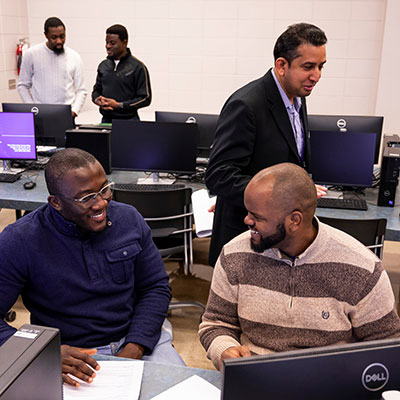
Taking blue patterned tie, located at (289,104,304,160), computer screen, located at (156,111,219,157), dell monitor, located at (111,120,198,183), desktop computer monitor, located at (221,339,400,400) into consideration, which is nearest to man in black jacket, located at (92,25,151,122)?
computer screen, located at (156,111,219,157)

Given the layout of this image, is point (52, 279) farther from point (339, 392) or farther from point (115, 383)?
point (339, 392)

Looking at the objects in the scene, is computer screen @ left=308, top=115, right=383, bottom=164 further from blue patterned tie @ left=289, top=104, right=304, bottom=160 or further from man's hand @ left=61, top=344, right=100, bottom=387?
man's hand @ left=61, top=344, right=100, bottom=387

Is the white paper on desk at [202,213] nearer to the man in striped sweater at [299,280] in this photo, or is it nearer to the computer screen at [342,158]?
the computer screen at [342,158]

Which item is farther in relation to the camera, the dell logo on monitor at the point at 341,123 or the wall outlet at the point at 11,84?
the wall outlet at the point at 11,84

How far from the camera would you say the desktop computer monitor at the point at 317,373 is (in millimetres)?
959

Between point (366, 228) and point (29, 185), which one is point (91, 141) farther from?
point (366, 228)

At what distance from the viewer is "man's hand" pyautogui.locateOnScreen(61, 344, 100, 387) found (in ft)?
4.90

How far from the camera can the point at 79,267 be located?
1.83m

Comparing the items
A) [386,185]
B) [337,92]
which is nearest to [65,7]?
[337,92]

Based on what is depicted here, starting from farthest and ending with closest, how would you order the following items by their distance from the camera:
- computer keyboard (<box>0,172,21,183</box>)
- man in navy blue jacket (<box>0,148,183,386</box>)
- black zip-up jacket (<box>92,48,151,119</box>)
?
black zip-up jacket (<box>92,48,151,119</box>), computer keyboard (<box>0,172,21,183</box>), man in navy blue jacket (<box>0,148,183,386</box>)

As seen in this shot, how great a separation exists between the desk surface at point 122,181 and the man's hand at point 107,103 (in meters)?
1.35

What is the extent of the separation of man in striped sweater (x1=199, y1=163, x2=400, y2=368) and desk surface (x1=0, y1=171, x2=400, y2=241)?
1.42m

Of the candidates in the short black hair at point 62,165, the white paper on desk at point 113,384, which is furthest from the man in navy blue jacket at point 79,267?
the white paper on desk at point 113,384

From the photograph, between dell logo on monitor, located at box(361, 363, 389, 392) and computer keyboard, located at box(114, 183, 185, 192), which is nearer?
dell logo on monitor, located at box(361, 363, 389, 392)
